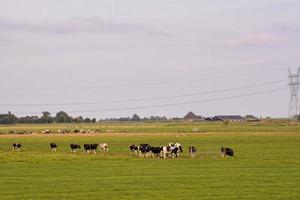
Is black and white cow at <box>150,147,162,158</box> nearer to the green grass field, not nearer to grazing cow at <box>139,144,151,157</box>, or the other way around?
grazing cow at <box>139,144,151,157</box>

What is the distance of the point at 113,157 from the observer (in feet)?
153

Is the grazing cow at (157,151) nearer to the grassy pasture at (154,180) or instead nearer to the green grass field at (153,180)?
the green grass field at (153,180)

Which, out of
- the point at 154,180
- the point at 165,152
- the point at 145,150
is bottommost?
the point at 154,180

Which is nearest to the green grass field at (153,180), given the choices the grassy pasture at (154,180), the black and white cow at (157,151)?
the grassy pasture at (154,180)

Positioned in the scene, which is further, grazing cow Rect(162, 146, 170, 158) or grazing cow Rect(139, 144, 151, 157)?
grazing cow Rect(139, 144, 151, 157)

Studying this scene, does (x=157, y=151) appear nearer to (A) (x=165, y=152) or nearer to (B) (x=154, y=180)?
(A) (x=165, y=152)

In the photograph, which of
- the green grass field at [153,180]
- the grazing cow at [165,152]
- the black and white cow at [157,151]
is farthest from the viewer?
the black and white cow at [157,151]

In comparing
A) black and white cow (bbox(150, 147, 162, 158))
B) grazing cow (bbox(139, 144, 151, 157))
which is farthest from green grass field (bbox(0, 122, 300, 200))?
→ grazing cow (bbox(139, 144, 151, 157))

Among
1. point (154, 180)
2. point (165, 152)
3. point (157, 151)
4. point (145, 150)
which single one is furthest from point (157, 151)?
point (154, 180)

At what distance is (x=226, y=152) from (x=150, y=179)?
18424 mm

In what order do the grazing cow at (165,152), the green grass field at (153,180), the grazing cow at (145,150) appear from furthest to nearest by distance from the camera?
the grazing cow at (145,150) → the grazing cow at (165,152) → the green grass field at (153,180)

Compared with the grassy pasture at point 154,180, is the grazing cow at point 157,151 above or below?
above

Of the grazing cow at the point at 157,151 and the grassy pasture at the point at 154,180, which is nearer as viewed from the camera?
the grassy pasture at the point at 154,180

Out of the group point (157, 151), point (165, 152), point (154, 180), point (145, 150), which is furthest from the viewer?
point (145, 150)
